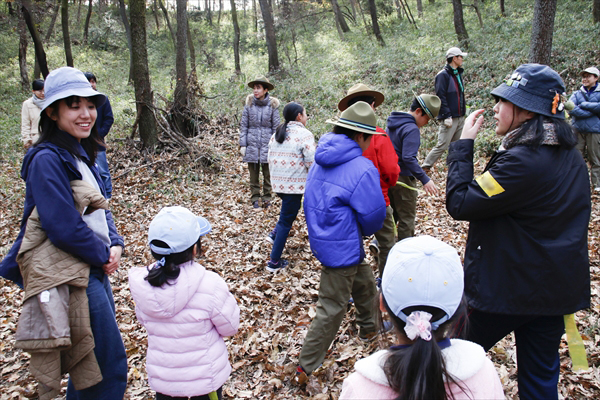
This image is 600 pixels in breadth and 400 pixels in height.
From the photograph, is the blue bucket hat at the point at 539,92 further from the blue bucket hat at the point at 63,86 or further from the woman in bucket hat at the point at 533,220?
the blue bucket hat at the point at 63,86

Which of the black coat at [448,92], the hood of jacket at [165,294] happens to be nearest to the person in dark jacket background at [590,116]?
the black coat at [448,92]

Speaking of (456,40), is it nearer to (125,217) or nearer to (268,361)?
(125,217)

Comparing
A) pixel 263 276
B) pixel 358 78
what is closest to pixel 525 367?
pixel 263 276

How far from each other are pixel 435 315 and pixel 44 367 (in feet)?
7.09

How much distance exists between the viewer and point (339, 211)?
3.21m

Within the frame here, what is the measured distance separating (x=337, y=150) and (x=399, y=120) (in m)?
1.84

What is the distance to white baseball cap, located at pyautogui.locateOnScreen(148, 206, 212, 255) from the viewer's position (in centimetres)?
241

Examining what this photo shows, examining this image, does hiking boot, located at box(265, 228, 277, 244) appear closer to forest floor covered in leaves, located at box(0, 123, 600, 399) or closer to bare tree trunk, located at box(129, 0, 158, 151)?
forest floor covered in leaves, located at box(0, 123, 600, 399)

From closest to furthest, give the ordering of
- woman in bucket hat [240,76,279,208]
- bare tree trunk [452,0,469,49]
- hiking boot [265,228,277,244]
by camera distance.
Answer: hiking boot [265,228,277,244] → woman in bucket hat [240,76,279,208] → bare tree trunk [452,0,469,49]

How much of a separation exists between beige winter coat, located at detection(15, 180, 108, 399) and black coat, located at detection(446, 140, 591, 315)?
2.38m

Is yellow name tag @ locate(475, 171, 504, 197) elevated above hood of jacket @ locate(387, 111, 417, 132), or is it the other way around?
hood of jacket @ locate(387, 111, 417, 132)

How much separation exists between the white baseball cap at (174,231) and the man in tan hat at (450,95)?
277 inches

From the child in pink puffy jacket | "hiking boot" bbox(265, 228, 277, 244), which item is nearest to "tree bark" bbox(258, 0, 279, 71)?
"hiking boot" bbox(265, 228, 277, 244)

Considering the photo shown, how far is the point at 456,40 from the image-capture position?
16844 mm
